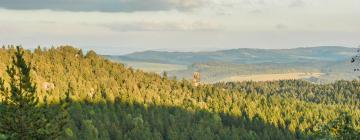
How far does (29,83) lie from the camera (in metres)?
35.6

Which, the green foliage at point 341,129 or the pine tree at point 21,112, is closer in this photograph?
the green foliage at point 341,129

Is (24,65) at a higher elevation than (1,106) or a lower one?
higher

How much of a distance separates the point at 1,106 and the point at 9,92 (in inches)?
50.0

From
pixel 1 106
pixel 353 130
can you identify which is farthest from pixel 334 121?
pixel 1 106

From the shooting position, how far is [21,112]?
35.3m

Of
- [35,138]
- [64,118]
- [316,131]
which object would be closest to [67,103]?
[64,118]

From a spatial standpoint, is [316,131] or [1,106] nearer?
[316,131]

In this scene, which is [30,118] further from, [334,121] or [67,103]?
[334,121]

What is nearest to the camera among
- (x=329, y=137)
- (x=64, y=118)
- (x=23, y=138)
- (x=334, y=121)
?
(x=329, y=137)

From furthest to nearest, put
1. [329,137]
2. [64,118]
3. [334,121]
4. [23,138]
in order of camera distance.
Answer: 1. [64,118]
2. [23,138]
3. [334,121]
4. [329,137]

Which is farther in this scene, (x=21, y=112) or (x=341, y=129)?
(x=21, y=112)

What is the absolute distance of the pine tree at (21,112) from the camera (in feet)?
114

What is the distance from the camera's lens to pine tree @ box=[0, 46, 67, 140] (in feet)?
114

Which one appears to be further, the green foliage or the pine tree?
the pine tree
